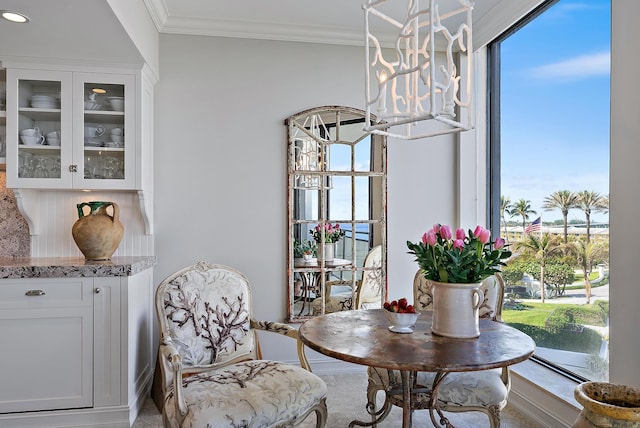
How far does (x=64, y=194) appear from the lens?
310 cm

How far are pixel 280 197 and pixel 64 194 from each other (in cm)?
155

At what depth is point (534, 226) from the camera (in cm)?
298

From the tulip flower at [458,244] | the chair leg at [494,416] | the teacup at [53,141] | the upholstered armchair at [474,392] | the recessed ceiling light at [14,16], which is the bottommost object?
the chair leg at [494,416]

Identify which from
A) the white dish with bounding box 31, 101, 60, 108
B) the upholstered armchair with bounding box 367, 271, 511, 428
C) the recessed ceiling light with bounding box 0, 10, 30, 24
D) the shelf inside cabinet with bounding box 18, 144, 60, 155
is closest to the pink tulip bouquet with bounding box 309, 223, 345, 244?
the upholstered armchair with bounding box 367, 271, 511, 428

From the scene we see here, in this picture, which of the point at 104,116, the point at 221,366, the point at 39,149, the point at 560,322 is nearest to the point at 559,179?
the point at 560,322

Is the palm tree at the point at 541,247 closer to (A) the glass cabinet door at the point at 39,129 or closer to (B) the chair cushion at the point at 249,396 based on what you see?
(B) the chair cushion at the point at 249,396

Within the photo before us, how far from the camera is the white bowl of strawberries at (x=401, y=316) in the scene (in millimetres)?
1885

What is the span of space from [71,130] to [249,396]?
7.01 feet

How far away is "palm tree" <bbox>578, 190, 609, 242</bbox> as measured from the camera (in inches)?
96.0

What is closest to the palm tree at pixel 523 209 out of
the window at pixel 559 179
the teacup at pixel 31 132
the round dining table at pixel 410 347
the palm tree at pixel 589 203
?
the window at pixel 559 179

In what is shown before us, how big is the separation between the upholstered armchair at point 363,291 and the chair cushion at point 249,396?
1.34m

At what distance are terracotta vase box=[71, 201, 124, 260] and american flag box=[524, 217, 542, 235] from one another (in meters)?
2.79

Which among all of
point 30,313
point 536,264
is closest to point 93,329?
point 30,313

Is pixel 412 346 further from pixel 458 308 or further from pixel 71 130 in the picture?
pixel 71 130
